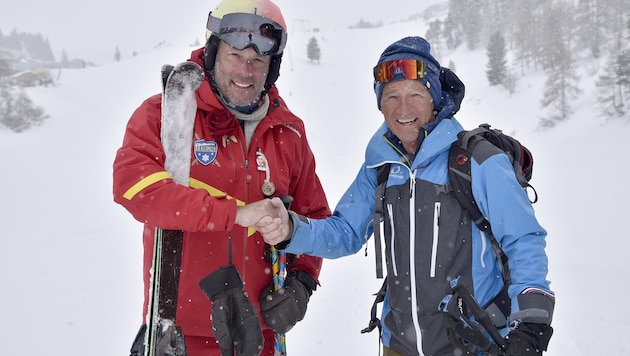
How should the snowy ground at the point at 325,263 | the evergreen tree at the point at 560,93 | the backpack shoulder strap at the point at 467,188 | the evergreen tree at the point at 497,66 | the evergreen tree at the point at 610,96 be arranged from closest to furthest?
the backpack shoulder strap at the point at 467,188 → the snowy ground at the point at 325,263 → the evergreen tree at the point at 610,96 → the evergreen tree at the point at 560,93 → the evergreen tree at the point at 497,66

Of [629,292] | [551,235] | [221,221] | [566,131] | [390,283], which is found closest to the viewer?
[221,221]

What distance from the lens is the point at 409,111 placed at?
3.21 meters

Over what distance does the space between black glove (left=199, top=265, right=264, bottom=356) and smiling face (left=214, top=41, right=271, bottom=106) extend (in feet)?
3.72

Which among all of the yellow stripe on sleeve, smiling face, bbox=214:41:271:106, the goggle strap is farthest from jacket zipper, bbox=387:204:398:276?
the goggle strap

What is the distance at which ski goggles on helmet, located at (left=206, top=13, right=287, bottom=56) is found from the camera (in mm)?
3162

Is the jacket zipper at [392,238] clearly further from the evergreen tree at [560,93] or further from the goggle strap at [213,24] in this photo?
the evergreen tree at [560,93]

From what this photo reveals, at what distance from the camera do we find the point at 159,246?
2.85 metres

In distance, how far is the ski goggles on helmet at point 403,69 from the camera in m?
3.21

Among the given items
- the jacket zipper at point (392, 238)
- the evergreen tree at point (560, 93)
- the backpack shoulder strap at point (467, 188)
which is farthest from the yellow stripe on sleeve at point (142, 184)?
the evergreen tree at point (560, 93)

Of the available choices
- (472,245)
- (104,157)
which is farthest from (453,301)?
(104,157)

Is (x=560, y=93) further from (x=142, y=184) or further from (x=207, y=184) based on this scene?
(x=142, y=184)

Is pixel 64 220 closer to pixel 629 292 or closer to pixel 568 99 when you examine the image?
pixel 629 292

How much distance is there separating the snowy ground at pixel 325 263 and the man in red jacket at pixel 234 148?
131 inches

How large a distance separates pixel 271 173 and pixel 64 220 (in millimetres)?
13060
